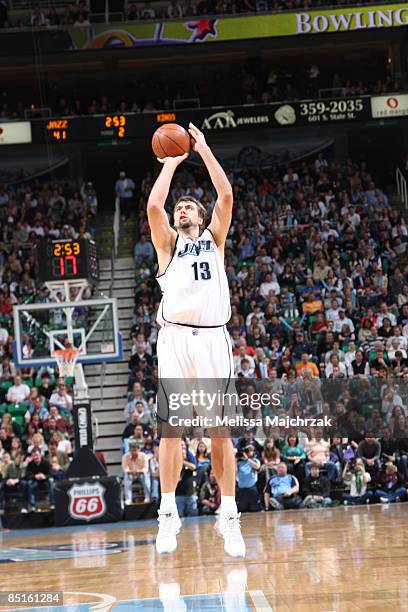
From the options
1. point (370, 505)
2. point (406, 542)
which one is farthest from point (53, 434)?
point (406, 542)

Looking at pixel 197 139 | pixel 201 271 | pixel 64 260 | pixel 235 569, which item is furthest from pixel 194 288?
pixel 64 260

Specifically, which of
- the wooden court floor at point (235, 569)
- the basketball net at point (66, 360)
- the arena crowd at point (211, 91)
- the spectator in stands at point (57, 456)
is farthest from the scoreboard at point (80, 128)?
the wooden court floor at point (235, 569)

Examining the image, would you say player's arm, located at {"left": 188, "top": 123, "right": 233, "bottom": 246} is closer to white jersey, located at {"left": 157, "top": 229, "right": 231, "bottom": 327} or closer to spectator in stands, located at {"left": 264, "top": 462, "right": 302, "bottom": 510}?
white jersey, located at {"left": 157, "top": 229, "right": 231, "bottom": 327}

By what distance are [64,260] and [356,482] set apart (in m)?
5.63

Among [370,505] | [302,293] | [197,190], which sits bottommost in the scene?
[370,505]

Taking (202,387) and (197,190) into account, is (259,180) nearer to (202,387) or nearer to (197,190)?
(197,190)

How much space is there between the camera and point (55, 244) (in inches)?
602

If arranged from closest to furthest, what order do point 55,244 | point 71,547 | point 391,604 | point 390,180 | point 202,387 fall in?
point 391,604 < point 202,387 < point 71,547 < point 55,244 < point 390,180

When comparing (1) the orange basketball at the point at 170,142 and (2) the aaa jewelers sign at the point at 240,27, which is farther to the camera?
(2) the aaa jewelers sign at the point at 240,27

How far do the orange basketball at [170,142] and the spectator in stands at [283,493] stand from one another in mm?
8299

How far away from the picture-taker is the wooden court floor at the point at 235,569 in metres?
4.99

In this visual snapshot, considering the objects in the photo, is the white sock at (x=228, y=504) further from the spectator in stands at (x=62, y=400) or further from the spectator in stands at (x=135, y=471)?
the spectator in stands at (x=62, y=400)

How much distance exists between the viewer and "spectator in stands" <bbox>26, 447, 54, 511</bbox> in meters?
14.9

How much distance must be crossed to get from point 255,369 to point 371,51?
1374 cm
